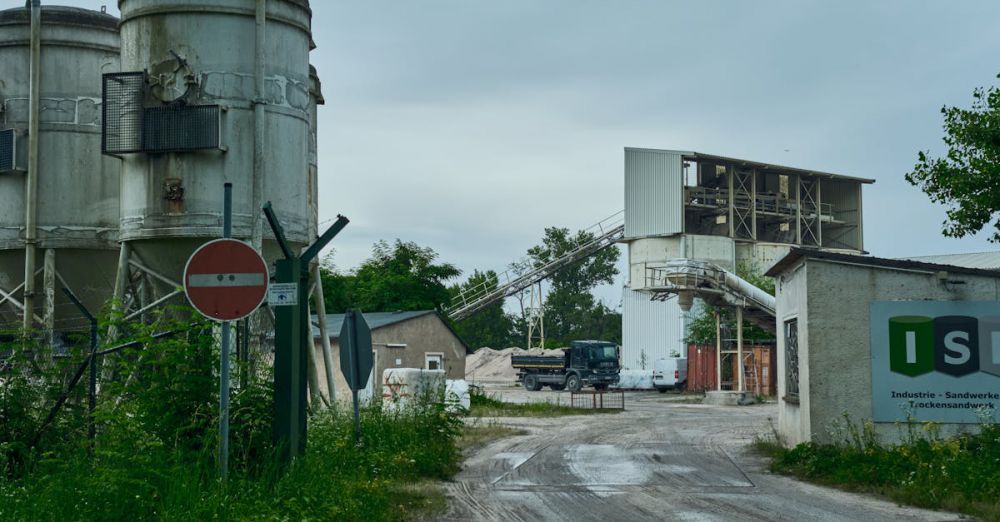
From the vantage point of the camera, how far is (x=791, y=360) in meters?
18.9

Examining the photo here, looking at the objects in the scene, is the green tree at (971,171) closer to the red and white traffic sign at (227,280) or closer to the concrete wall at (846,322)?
the concrete wall at (846,322)

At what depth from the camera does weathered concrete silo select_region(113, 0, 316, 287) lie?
54.6 feet

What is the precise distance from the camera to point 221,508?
26.8 feet

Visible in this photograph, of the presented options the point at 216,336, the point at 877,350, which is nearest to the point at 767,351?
the point at 877,350

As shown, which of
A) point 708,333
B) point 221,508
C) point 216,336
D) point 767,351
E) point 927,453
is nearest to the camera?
point 221,508

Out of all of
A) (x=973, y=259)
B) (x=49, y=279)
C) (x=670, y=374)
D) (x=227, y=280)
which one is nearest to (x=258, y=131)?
(x=49, y=279)

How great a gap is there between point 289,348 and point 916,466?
27.9 ft

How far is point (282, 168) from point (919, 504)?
418 inches

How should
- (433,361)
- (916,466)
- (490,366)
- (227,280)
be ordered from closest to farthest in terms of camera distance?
1. (227,280)
2. (916,466)
3. (433,361)
4. (490,366)

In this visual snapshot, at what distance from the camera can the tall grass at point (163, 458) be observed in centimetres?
791

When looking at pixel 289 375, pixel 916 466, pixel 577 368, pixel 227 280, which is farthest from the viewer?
pixel 577 368

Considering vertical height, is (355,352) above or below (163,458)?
above

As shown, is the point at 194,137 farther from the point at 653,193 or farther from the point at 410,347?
the point at 653,193

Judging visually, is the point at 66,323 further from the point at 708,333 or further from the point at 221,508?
the point at 708,333
